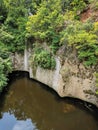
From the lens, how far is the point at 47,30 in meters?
18.0

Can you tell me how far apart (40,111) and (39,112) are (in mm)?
116

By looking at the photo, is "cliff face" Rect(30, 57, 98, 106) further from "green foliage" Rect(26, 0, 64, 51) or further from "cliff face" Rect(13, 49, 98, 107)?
"green foliage" Rect(26, 0, 64, 51)

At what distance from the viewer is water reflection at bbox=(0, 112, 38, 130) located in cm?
1483

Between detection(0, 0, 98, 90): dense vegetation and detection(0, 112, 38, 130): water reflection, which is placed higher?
detection(0, 0, 98, 90): dense vegetation

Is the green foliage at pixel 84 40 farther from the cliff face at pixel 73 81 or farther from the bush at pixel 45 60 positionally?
the bush at pixel 45 60

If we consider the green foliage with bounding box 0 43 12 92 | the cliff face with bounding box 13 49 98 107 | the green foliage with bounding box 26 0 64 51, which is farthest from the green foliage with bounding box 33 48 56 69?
the green foliage with bounding box 0 43 12 92

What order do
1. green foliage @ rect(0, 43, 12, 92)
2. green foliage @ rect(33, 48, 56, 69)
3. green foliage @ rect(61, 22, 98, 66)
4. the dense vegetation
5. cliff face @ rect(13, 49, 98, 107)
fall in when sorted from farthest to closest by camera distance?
1. green foliage @ rect(33, 48, 56, 69)
2. green foliage @ rect(0, 43, 12, 92)
3. cliff face @ rect(13, 49, 98, 107)
4. the dense vegetation
5. green foliage @ rect(61, 22, 98, 66)

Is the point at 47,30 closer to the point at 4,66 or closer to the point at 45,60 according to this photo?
the point at 45,60

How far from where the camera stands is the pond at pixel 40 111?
14930 mm

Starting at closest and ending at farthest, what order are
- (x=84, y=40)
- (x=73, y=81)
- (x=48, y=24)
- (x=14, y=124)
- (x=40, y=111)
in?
1. (x=84, y=40)
2. (x=14, y=124)
3. (x=73, y=81)
4. (x=40, y=111)
5. (x=48, y=24)

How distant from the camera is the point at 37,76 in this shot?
19.5 meters

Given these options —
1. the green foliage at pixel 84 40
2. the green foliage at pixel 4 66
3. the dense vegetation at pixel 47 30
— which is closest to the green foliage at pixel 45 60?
the dense vegetation at pixel 47 30

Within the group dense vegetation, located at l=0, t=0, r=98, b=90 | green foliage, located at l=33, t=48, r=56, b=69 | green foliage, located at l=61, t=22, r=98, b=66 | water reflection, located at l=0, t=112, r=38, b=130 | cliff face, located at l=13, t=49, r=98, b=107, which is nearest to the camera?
green foliage, located at l=61, t=22, r=98, b=66

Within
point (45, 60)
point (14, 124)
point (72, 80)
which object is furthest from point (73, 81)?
point (14, 124)
